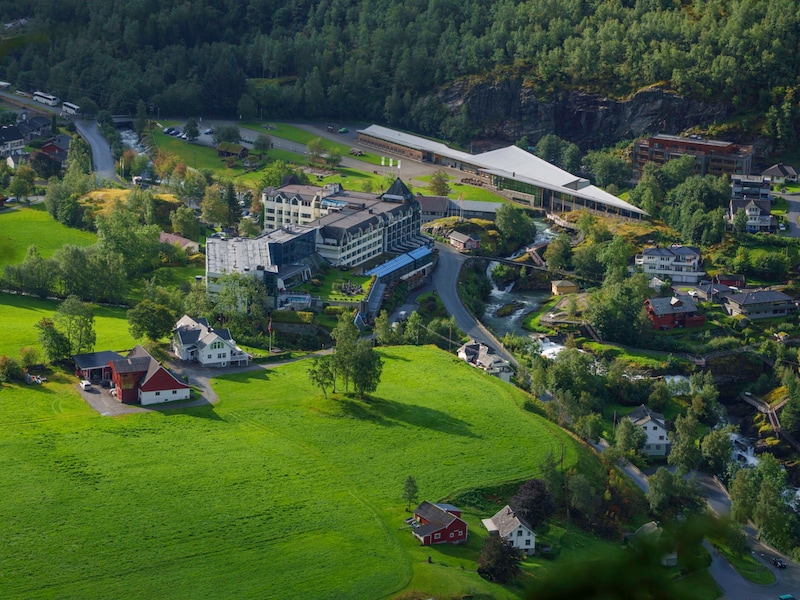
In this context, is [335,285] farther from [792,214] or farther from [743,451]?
[792,214]

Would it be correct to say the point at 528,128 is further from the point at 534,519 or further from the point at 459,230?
the point at 534,519

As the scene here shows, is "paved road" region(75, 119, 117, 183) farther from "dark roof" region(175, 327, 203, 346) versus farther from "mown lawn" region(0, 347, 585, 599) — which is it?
"mown lawn" region(0, 347, 585, 599)

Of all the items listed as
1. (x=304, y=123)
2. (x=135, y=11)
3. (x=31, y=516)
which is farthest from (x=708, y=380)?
(x=135, y=11)

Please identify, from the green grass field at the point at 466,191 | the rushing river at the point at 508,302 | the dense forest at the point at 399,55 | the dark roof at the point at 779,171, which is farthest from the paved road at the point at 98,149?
the dark roof at the point at 779,171

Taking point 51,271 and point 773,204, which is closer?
point 51,271

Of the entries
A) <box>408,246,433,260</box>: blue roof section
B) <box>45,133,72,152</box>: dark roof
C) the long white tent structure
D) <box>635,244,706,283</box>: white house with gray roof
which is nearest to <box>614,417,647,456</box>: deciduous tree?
<box>635,244,706,283</box>: white house with gray roof

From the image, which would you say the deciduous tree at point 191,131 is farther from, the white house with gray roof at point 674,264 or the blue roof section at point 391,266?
the white house with gray roof at point 674,264
